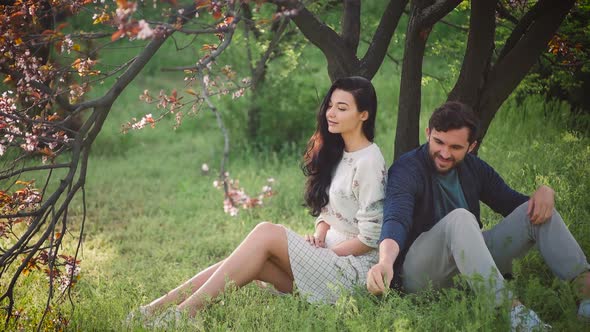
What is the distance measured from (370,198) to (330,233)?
43 centimetres

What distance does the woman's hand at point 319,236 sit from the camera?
3494 millimetres

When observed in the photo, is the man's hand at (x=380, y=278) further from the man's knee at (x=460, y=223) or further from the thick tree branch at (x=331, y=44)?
the thick tree branch at (x=331, y=44)

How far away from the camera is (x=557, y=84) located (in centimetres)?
686

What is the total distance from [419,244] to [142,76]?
11.7 meters

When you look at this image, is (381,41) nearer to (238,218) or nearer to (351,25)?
(351,25)

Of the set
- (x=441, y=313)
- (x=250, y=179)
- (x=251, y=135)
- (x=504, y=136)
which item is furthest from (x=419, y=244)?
(x=251, y=135)

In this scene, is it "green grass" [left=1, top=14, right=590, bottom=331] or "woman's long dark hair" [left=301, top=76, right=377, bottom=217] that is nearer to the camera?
"green grass" [left=1, top=14, right=590, bottom=331]

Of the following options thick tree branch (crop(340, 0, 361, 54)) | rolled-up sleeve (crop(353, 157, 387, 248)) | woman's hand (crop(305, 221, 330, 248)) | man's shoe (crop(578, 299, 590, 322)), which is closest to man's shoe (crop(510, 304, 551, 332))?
man's shoe (crop(578, 299, 590, 322))

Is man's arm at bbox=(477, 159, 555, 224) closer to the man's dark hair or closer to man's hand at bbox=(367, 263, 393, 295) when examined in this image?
the man's dark hair

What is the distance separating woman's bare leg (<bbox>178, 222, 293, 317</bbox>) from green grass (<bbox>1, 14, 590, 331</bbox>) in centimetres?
10

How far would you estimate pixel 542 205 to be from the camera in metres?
2.97

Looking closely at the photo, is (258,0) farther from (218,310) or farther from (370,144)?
(218,310)

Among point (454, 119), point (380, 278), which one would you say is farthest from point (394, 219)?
point (454, 119)

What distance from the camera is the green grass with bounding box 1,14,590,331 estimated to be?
2.95 m
